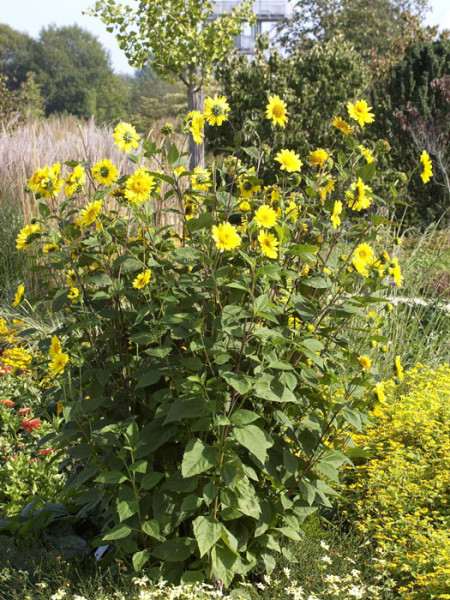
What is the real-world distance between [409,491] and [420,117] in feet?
32.3

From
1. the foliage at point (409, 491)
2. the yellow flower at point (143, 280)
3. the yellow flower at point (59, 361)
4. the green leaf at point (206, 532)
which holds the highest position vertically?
the yellow flower at point (143, 280)

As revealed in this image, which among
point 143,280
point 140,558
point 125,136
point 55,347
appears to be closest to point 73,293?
point 55,347

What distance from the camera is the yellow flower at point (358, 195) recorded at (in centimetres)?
206

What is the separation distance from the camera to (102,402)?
7.13 feet

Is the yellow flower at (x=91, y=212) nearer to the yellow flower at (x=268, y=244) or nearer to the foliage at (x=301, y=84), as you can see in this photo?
the yellow flower at (x=268, y=244)

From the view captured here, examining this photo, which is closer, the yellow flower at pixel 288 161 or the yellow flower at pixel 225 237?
the yellow flower at pixel 225 237

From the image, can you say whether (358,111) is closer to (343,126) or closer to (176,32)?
(343,126)

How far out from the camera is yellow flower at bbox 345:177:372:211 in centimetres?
206

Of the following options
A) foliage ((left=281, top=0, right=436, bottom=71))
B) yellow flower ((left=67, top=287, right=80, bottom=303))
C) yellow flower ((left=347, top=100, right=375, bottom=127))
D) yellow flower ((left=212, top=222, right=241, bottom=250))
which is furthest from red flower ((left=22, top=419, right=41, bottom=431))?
foliage ((left=281, top=0, right=436, bottom=71))

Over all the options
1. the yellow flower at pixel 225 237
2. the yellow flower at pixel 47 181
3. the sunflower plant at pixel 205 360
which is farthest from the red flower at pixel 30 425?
the yellow flower at pixel 225 237

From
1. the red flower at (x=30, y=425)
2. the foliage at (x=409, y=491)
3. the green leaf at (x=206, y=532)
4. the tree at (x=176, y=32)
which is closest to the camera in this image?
the green leaf at (x=206, y=532)

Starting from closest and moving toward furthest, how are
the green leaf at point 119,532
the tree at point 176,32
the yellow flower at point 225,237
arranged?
the yellow flower at point 225,237, the green leaf at point 119,532, the tree at point 176,32

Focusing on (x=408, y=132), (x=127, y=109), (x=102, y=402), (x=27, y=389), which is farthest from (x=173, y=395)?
(x=127, y=109)

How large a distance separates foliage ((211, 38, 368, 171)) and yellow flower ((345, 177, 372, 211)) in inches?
318
